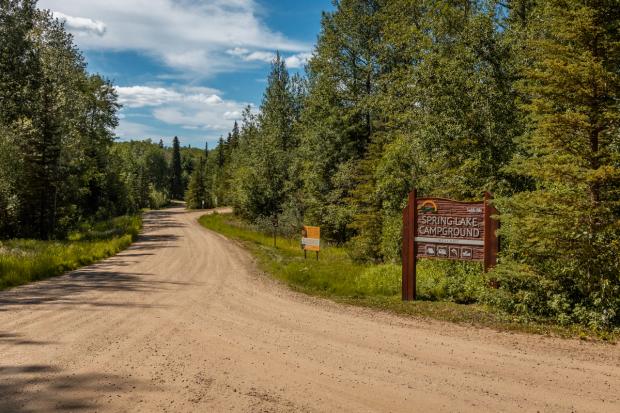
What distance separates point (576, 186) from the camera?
31.2 ft

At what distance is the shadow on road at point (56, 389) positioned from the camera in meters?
4.81

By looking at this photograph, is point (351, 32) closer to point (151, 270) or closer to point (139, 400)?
point (151, 270)

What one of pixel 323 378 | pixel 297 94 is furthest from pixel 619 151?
pixel 297 94

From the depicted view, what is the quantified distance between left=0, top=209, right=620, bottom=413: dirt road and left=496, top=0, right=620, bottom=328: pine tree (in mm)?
1648

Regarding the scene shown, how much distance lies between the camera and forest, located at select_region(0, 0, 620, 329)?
8898 mm

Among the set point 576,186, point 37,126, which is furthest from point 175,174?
point 576,186

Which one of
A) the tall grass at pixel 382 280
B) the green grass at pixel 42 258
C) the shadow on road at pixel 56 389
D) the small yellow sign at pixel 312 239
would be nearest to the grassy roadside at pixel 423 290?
the tall grass at pixel 382 280

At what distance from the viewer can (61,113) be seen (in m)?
28.6

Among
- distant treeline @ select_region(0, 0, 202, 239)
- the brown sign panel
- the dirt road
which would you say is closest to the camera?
the dirt road

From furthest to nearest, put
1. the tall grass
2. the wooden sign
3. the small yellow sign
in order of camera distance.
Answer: the small yellow sign < the tall grass < the wooden sign

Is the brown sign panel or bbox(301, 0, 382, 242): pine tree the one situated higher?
bbox(301, 0, 382, 242): pine tree

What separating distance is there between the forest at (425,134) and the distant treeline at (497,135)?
0.05 m

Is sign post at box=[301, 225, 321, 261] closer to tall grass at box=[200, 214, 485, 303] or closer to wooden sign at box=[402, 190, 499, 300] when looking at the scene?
tall grass at box=[200, 214, 485, 303]

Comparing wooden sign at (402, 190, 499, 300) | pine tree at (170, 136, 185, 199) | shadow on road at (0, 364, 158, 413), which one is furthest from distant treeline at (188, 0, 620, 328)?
pine tree at (170, 136, 185, 199)
